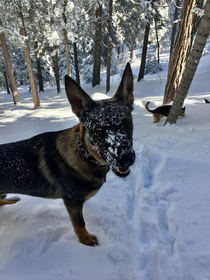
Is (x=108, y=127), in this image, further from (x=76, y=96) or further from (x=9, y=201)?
(x=9, y=201)

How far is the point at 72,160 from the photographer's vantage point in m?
2.19

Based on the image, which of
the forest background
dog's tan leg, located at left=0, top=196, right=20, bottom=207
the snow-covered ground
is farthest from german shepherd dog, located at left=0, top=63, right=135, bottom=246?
the forest background

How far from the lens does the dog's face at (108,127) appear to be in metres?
1.72

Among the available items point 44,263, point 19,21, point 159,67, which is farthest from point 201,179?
point 159,67

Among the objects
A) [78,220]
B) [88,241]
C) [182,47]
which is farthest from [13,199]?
[182,47]

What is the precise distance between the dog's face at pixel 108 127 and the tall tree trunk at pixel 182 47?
6.75m

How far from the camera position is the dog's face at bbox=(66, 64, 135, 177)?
1719 mm

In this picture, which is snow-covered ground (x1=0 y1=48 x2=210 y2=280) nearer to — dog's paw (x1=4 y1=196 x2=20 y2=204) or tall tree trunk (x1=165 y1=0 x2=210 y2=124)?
dog's paw (x1=4 y1=196 x2=20 y2=204)

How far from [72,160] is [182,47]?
307 inches

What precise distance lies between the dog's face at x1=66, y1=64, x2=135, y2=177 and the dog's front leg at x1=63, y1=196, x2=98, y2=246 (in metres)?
0.85

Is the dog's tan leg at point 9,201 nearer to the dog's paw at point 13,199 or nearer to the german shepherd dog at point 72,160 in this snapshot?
the dog's paw at point 13,199

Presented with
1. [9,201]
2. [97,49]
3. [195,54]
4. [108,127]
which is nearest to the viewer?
[108,127]

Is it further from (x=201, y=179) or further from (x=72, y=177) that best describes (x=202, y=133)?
(x=72, y=177)

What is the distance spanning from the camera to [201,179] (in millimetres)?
2998
